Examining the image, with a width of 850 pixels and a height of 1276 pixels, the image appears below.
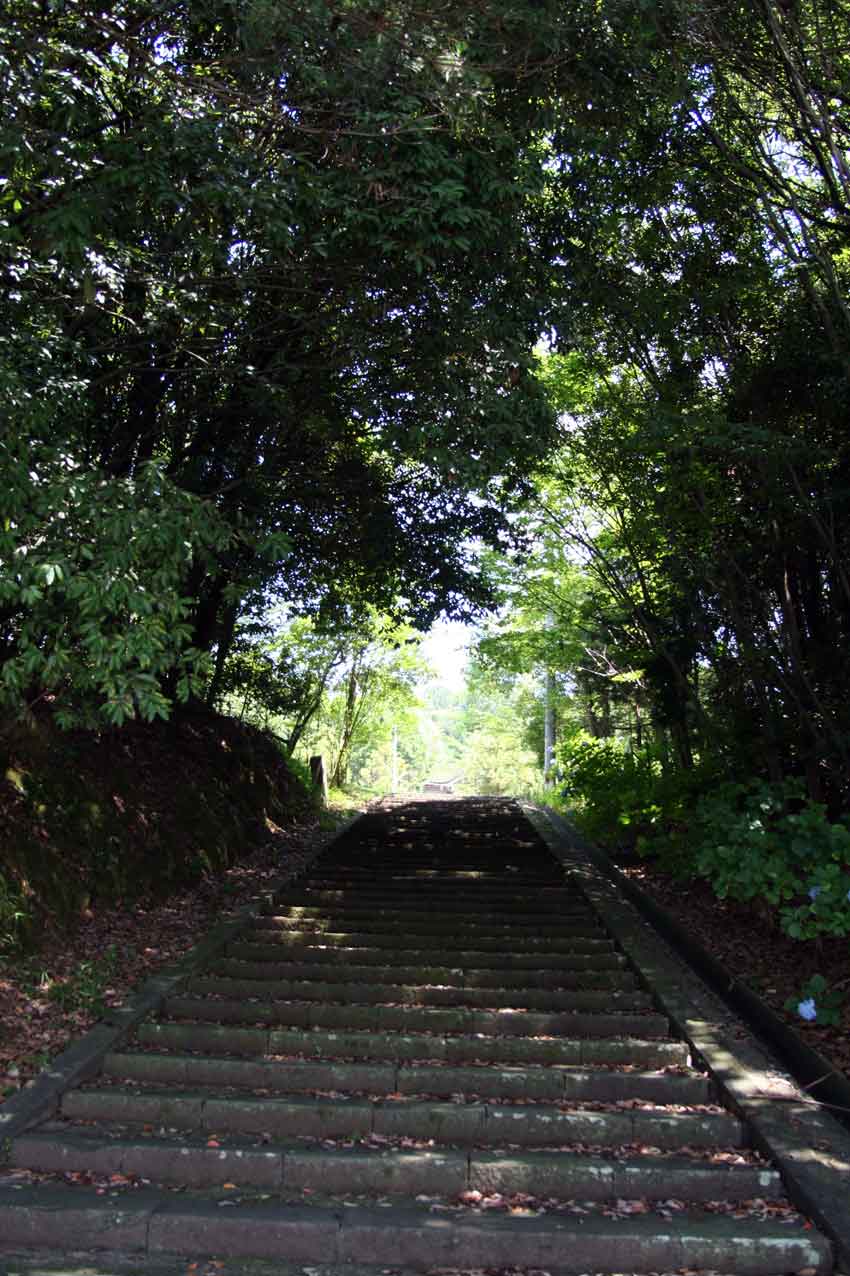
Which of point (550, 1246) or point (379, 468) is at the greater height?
point (379, 468)

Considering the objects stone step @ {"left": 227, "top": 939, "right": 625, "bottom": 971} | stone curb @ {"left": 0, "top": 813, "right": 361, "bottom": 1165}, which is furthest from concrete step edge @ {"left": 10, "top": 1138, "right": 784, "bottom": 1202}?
stone step @ {"left": 227, "top": 939, "right": 625, "bottom": 971}

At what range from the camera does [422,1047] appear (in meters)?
5.16

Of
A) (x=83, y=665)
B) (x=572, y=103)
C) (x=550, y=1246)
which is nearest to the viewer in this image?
(x=550, y=1246)

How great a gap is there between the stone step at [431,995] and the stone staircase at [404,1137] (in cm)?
1

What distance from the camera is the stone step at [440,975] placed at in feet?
20.3

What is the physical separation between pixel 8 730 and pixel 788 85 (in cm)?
742

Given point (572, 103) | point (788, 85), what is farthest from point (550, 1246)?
point (788, 85)

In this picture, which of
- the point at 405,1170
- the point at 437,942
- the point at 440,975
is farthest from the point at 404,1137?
the point at 437,942

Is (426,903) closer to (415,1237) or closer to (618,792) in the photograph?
(618,792)

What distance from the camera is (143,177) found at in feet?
14.6

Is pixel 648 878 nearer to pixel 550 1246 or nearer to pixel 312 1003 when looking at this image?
pixel 312 1003

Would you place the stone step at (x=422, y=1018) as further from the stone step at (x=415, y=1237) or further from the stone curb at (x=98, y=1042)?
the stone step at (x=415, y=1237)

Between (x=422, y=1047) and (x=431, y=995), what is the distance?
2.16 ft

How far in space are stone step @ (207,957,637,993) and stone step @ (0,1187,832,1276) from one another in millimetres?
2382
